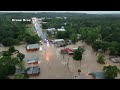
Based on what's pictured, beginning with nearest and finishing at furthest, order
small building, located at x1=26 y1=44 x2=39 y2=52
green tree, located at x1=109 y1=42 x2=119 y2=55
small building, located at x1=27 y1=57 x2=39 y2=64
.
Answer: small building, located at x1=27 y1=57 x2=39 y2=64, green tree, located at x1=109 y1=42 x2=119 y2=55, small building, located at x1=26 y1=44 x2=39 y2=52

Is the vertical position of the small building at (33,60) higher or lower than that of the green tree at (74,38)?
lower

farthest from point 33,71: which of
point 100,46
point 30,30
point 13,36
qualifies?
point 30,30

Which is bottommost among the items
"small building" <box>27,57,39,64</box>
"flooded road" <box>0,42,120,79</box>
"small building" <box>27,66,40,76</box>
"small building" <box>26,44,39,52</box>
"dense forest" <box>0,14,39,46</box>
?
"flooded road" <box>0,42,120,79</box>

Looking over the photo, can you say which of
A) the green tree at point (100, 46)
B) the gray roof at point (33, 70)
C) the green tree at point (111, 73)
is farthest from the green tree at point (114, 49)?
the gray roof at point (33, 70)

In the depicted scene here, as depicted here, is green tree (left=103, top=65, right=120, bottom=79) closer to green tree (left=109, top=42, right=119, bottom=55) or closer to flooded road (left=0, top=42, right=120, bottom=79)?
flooded road (left=0, top=42, right=120, bottom=79)

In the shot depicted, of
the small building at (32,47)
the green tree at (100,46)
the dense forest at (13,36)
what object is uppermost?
the dense forest at (13,36)

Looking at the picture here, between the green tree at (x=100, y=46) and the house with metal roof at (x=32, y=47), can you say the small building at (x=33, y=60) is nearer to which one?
the house with metal roof at (x=32, y=47)

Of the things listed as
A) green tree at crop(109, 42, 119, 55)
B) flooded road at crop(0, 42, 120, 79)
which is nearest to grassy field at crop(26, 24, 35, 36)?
flooded road at crop(0, 42, 120, 79)

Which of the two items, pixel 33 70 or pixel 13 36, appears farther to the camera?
pixel 13 36

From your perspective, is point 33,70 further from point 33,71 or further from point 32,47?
point 32,47

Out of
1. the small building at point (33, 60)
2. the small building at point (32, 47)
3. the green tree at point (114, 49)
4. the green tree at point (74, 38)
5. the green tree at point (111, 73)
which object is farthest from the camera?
the green tree at point (74, 38)
